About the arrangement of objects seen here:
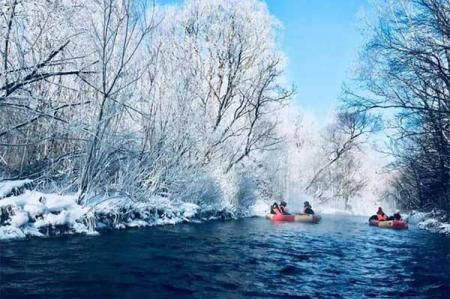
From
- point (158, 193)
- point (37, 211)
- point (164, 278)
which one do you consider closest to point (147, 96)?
point (158, 193)

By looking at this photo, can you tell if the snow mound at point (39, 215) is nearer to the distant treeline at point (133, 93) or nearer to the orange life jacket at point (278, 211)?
the distant treeline at point (133, 93)

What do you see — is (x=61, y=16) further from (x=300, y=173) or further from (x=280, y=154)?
(x=300, y=173)

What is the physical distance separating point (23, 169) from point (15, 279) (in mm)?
5544

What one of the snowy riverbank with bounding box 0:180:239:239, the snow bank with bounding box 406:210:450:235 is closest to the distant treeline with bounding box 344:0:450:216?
the snow bank with bounding box 406:210:450:235

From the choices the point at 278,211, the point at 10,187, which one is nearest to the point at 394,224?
the point at 278,211

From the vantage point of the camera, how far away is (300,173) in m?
42.0

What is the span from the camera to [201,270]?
675 centimetres

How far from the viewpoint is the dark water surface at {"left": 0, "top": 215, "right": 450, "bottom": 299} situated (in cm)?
530

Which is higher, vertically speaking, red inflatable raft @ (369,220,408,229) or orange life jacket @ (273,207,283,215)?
orange life jacket @ (273,207,283,215)

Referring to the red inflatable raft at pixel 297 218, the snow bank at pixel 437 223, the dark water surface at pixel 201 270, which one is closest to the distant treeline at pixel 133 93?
the dark water surface at pixel 201 270

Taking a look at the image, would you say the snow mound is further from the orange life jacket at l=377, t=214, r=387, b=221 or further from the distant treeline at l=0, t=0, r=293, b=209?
the orange life jacket at l=377, t=214, r=387, b=221

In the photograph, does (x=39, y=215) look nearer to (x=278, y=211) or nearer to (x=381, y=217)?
(x=278, y=211)

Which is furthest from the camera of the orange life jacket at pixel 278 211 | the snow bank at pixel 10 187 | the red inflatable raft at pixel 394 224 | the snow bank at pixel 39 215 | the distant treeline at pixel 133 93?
the orange life jacket at pixel 278 211

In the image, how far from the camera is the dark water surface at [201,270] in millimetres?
5305
